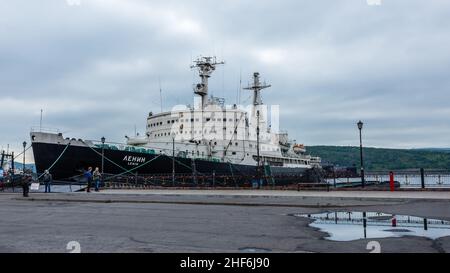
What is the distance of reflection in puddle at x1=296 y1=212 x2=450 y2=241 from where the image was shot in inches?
313

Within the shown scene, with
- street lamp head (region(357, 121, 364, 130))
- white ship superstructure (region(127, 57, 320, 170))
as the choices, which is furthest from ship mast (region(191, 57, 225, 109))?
street lamp head (region(357, 121, 364, 130))

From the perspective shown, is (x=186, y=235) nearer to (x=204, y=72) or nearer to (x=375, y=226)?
(x=375, y=226)

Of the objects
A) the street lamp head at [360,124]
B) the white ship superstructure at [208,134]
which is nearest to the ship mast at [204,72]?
the white ship superstructure at [208,134]

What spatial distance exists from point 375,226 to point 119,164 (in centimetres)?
3113

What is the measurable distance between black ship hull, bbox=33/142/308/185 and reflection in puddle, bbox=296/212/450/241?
20.6 m

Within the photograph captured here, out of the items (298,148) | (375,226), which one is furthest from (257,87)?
(375,226)

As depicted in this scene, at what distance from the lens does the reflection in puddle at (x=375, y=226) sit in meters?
7.96

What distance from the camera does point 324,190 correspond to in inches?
909

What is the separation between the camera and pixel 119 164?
37750 mm

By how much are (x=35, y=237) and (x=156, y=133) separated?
4331 centimetres

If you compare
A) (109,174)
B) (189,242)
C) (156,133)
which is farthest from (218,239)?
(156,133)

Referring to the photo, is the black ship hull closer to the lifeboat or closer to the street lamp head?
the street lamp head

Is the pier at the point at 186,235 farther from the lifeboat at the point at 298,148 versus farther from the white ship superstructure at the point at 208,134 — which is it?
the lifeboat at the point at 298,148
